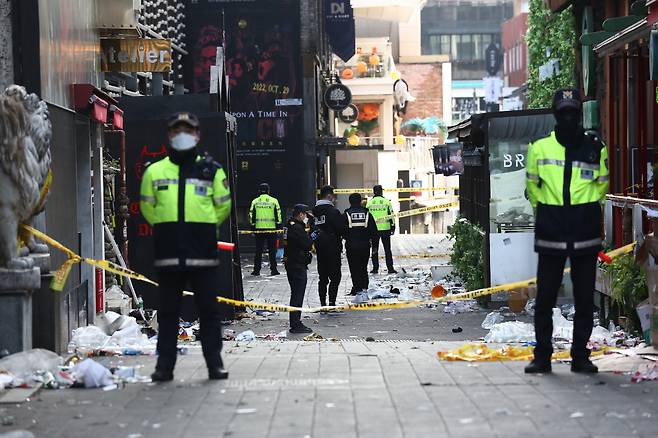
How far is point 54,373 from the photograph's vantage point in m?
10.2

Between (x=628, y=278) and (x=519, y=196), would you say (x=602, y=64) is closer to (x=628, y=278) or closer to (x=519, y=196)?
(x=519, y=196)

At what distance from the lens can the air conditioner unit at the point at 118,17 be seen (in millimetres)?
17508

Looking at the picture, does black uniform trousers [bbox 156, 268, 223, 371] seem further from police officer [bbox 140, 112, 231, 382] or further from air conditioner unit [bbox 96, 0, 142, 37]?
air conditioner unit [bbox 96, 0, 142, 37]

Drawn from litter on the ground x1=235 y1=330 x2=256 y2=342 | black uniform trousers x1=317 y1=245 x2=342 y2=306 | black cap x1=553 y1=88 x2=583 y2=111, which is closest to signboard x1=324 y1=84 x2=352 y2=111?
black uniform trousers x1=317 y1=245 x2=342 y2=306

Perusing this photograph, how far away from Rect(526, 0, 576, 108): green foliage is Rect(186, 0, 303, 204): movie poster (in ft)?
25.3

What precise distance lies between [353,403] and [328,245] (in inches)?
488

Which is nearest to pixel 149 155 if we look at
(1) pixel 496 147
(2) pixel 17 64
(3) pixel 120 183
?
(3) pixel 120 183

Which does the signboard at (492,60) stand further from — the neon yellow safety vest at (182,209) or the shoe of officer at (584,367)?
the neon yellow safety vest at (182,209)

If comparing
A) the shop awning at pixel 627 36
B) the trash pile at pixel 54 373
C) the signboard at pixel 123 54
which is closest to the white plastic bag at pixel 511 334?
the shop awning at pixel 627 36

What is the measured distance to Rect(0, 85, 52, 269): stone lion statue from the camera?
414 inches

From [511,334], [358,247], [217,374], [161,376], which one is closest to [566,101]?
[217,374]

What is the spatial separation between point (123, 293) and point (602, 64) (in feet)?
33.2

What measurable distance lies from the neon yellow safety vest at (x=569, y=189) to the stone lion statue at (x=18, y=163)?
12.0ft

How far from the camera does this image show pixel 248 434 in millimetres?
7613
